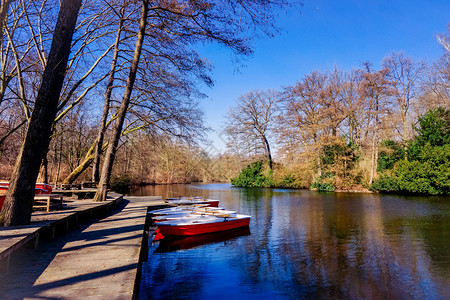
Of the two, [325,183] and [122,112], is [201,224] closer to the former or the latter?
[122,112]

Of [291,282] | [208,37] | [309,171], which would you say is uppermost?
[208,37]

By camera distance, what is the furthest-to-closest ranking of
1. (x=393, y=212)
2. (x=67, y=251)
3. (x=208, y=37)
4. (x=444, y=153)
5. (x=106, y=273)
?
(x=444, y=153), (x=393, y=212), (x=208, y=37), (x=67, y=251), (x=106, y=273)

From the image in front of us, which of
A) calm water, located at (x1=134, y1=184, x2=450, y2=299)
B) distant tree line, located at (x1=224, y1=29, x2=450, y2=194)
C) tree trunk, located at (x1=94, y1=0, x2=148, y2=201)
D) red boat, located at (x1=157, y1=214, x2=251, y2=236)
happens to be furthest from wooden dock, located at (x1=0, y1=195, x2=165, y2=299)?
distant tree line, located at (x1=224, y1=29, x2=450, y2=194)

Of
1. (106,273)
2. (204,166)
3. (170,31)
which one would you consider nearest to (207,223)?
(106,273)

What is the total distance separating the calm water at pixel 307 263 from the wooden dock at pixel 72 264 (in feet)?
4.03

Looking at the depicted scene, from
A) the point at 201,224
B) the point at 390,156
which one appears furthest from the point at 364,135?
the point at 201,224

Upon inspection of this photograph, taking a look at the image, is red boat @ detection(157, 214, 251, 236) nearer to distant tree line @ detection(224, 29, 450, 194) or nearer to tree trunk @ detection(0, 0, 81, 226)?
tree trunk @ detection(0, 0, 81, 226)

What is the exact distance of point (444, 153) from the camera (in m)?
23.6

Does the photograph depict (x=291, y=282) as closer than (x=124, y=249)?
No

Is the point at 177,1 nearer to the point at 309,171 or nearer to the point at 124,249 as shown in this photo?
the point at 124,249

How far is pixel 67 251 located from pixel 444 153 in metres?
28.9

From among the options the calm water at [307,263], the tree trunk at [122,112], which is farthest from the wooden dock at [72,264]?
the tree trunk at [122,112]

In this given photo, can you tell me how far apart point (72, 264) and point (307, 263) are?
5.60 meters

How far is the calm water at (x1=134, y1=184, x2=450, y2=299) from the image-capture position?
18.5 ft
